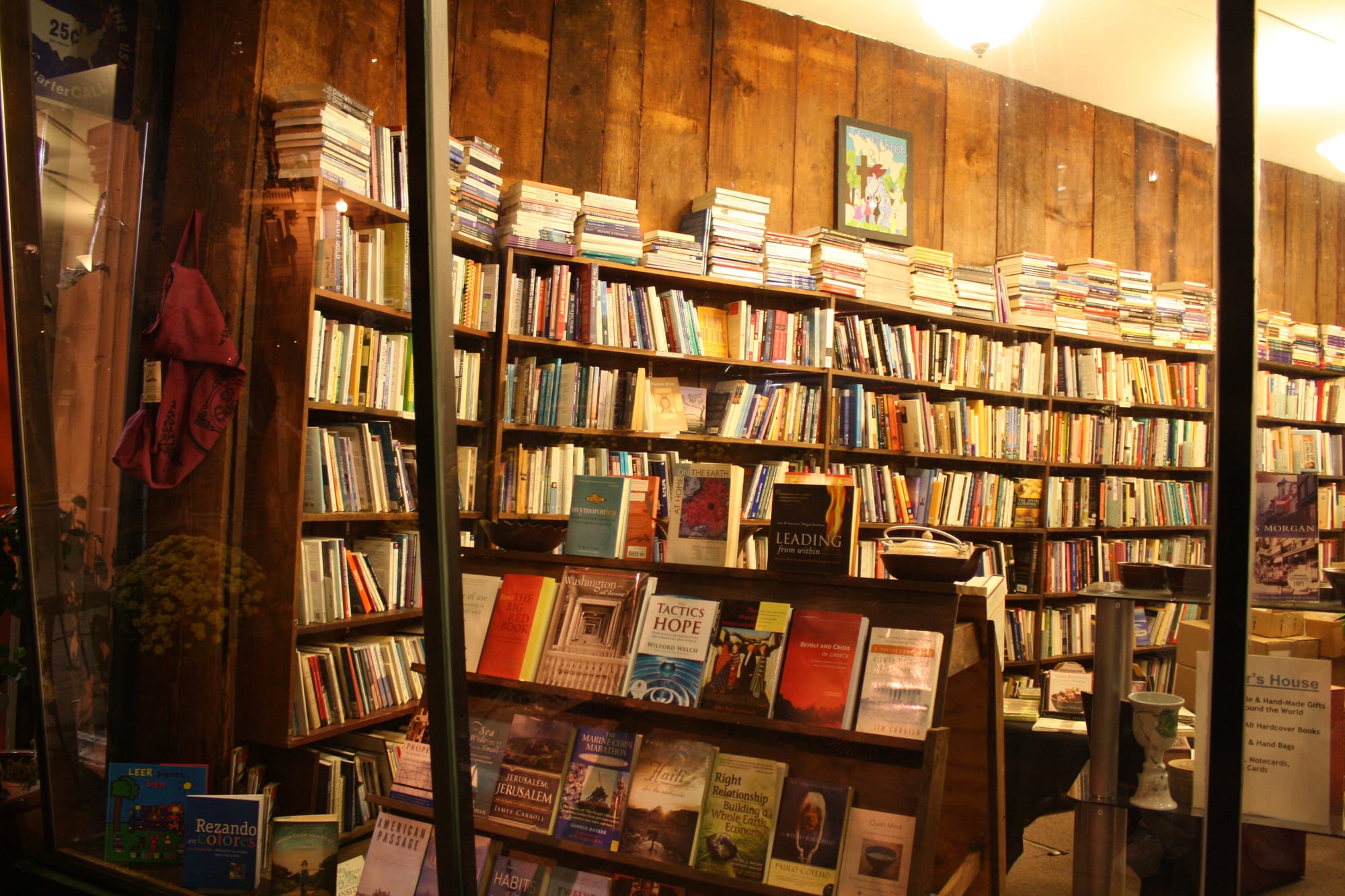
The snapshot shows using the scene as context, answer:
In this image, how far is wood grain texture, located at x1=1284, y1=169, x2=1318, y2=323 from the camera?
1546 mm

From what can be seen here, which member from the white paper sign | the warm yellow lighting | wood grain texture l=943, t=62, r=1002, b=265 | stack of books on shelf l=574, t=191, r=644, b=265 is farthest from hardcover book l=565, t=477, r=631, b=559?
wood grain texture l=943, t=62, r=1002, b=265

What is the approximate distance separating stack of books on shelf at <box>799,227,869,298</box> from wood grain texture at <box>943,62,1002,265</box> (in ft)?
1.25

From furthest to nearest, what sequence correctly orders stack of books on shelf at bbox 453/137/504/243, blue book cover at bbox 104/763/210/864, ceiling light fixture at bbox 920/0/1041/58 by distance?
stack of books on shelf at bbox 453/137/504/243
ceiling light fixture at bbox 920/0/1041/58
blue book cover at bbox 104/763/210/864

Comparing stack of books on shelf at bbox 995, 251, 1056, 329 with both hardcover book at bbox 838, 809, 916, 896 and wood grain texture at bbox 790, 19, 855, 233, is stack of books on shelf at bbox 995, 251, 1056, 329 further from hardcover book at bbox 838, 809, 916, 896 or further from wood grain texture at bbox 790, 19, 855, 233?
hardcover book at bbox 838, 809, 916, 896

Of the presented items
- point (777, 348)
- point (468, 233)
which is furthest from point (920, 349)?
point (468, 233)

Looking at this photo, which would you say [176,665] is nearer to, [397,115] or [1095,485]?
[397,115]

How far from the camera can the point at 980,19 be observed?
3160 millimetres

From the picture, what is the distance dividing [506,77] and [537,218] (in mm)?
600

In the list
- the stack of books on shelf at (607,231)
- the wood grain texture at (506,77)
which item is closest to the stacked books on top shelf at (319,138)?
the wood grain texture at (506,77)

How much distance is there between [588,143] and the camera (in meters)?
4.21

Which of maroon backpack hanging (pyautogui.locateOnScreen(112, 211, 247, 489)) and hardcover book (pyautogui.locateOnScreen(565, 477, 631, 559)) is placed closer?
hardcover book (pyautogui.locateOnScreen(565, 477, 631, 559))

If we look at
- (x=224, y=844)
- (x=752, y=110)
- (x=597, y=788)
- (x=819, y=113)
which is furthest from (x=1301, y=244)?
(x=752, y=110)

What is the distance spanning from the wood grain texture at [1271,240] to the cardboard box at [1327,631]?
1.58 ft

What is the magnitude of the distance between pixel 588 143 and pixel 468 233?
0.87 metres
